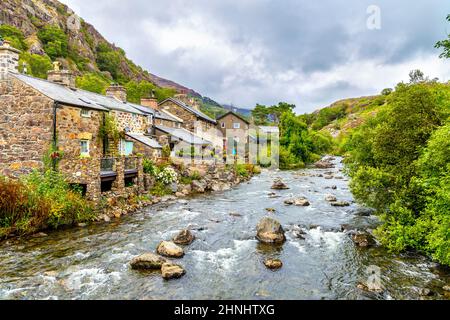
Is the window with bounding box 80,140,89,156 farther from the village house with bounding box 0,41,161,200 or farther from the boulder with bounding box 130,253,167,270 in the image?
the boulder with bounding box 130,253,167,270

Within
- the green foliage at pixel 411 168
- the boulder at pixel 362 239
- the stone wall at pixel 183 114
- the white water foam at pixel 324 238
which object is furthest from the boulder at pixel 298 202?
the stone wall at pixel 183 114

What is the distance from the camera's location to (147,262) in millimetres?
12969

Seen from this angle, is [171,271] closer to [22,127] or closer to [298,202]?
[298,202]

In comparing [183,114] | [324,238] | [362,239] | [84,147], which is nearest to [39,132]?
[84,147]

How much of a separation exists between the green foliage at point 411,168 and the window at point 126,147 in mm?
21796

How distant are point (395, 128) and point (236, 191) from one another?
1888 centimetres

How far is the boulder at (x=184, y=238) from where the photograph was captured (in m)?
Answer: 16.1

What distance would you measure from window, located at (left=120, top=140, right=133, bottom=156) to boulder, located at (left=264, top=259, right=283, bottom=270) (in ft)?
68.0

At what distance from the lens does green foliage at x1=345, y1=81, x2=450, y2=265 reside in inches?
490

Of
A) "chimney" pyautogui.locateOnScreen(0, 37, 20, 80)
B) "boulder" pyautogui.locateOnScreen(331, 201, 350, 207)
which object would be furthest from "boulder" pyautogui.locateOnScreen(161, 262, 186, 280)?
"chimney" pyautogui.locateOnScreen(0, 37, 20, 80)

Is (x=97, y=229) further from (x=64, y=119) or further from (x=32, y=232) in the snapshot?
(x=64, y=119)

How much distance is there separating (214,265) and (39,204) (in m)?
10.6

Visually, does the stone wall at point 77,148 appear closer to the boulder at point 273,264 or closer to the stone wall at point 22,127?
the stone wall at point 22,127

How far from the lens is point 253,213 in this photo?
22953 millimetres
